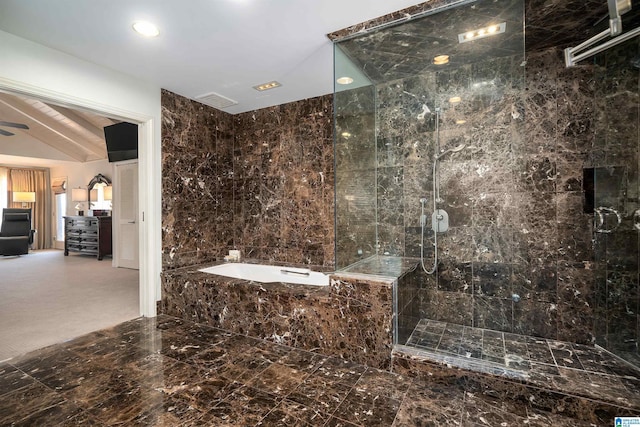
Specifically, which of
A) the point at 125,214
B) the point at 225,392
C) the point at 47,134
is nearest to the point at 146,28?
the point at 225,392

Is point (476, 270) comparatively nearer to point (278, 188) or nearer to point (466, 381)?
point (466, 381)

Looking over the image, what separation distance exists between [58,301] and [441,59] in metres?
4.93

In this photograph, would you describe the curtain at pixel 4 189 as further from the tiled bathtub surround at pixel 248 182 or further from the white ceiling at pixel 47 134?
the tiled bathtub surround at pixel 248 182

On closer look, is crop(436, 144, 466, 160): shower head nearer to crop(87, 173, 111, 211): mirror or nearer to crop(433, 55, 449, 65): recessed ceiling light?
crop(433, 55, 449, 65): recessed ceiling light

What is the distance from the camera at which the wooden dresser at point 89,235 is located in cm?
680

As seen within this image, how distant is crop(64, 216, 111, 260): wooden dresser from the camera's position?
6797 mm

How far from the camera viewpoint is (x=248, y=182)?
4.02 m

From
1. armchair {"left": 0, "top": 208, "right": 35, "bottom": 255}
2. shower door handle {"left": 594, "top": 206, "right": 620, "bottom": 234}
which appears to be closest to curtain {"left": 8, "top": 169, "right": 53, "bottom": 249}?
armchair {"left": 0, "top": 208, "right": 35, "bottom": 255}

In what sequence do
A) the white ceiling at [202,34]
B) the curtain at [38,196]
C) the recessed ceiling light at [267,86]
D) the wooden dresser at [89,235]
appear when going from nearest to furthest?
the white ceiling at [202,34]
the recessed ceiling light at [267,86]
the wooden dresser at [89,235]
the curtain at [38,196]

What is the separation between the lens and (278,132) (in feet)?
12.5

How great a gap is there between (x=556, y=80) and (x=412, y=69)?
1.10 m

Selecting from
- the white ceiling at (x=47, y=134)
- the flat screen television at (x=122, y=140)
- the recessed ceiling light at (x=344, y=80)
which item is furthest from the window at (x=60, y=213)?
the recessed ceiling light at (x=344, y=80)

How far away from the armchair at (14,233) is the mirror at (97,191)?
1319 mm

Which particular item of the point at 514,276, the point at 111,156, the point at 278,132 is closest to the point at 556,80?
the point at 514,276
